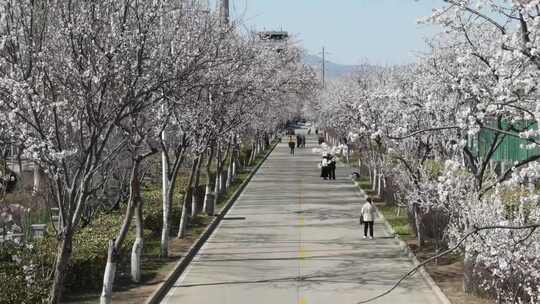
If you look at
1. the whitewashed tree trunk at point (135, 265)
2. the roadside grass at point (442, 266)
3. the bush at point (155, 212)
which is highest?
the bush at point (155, 212)

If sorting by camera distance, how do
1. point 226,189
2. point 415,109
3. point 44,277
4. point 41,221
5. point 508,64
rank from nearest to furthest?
point 508,64
point 44,277
point 415,109
point 41,221
point 226,189

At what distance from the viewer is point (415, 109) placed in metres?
17.5

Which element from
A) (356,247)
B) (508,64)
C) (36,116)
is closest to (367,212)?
(356,247)

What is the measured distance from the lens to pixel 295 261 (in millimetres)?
18766

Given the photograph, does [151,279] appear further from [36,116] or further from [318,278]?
[36,116]

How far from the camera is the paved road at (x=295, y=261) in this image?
15.1 m

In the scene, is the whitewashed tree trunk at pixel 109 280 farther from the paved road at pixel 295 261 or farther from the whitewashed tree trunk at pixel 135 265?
the whitewashed tree trunk at pixel 135 265

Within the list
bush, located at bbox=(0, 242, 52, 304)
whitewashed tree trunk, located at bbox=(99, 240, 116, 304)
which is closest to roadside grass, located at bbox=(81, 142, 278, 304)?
bush, located at bbox=(0, 242, 52, 304)

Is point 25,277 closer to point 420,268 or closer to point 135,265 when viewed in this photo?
point 135,265

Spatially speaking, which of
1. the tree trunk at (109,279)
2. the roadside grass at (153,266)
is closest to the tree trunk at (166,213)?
the roadside grass at (153,266)

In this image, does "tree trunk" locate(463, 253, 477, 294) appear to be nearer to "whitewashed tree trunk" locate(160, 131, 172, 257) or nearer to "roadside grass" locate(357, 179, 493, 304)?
"roadside grass" locate(357, 179, 493, 304)

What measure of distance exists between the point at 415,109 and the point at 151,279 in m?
7.14

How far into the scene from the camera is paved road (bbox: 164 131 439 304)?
1512 centimetres

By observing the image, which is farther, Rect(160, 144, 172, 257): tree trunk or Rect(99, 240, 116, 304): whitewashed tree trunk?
Rect(160, 144, 172, 257): tree trunk
